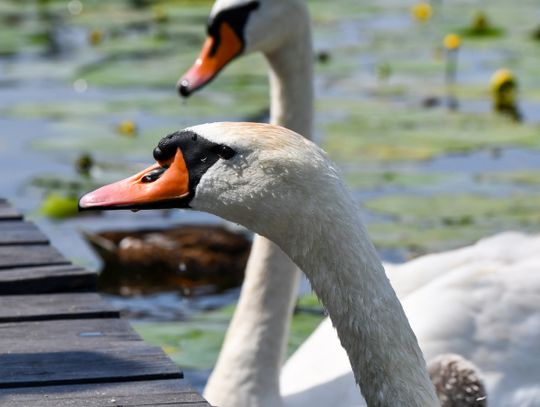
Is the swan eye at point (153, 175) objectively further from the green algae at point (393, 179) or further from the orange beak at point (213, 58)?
the green algae at point (393, 179)

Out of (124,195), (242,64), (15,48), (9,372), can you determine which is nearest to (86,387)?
(9,372)

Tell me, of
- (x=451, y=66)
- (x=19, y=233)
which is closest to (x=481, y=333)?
(x=19, y=233)

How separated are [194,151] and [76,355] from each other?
28.4 inches

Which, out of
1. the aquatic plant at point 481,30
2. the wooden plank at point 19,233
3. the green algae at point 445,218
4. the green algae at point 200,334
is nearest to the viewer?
the wooden plank at point 19,233

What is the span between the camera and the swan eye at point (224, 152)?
2.78 m

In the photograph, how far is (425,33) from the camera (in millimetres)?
11938

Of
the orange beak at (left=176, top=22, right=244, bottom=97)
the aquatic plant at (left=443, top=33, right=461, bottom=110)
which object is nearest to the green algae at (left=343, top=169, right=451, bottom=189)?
the aquatic plant at (left=443, top=33, right=461, bottom=110)

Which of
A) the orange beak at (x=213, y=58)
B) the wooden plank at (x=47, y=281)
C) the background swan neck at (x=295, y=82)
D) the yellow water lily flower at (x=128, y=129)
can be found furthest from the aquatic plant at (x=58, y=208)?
the wooden plank at (x=47, y=281)

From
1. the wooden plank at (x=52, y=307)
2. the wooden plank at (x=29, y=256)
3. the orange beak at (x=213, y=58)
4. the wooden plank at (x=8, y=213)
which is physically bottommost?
the wooden plank at (x=8, y=213)

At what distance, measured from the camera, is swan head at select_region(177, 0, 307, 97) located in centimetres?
489

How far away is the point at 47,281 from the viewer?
12.7 ft

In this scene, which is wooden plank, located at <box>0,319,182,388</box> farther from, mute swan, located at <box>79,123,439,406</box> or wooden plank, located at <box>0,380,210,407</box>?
mute swan, located at <box>79,123,439,406</box>

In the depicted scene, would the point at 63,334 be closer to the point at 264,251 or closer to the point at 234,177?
the point at 234,177

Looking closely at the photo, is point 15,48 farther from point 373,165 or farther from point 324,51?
point 373,165
